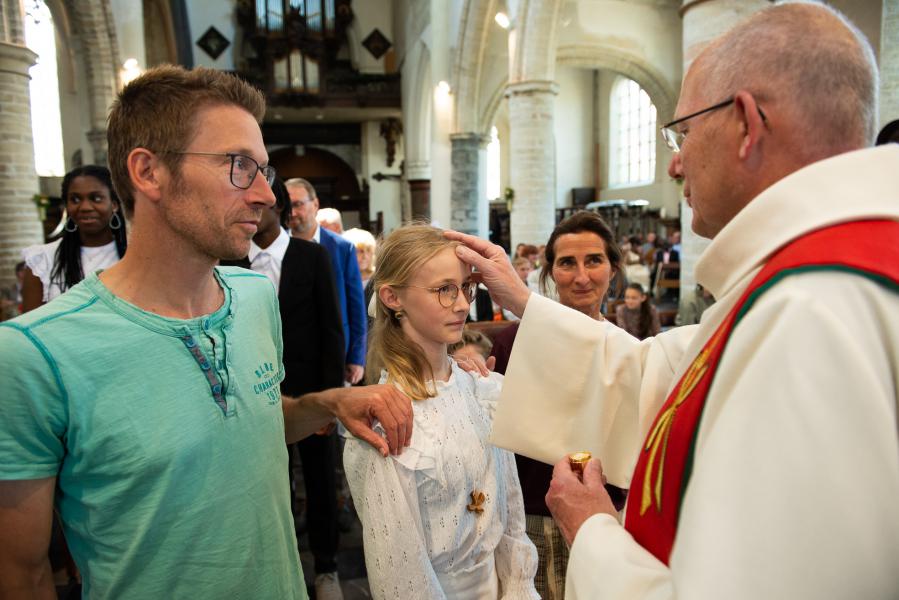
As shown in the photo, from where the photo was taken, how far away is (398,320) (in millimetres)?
1937

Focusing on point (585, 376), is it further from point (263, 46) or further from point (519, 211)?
point (263, 46)

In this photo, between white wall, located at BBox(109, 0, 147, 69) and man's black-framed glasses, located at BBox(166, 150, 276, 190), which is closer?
man's black-framed glasses, located at BBox(166, 150, 276, 190)

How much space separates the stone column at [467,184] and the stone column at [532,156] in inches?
117

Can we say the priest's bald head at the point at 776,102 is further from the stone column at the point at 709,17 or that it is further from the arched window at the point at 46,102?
the arched window at the point at 46,102

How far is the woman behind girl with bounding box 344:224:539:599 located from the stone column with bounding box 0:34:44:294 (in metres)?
6.92

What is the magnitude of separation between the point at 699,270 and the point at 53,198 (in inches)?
775

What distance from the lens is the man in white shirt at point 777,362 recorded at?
0.70m

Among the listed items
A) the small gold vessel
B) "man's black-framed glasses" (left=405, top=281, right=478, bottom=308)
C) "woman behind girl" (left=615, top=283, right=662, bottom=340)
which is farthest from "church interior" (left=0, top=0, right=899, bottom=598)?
the small gold vessel

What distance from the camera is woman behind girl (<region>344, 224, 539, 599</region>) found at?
Result: 1574 mm

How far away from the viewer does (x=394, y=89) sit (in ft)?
61.5

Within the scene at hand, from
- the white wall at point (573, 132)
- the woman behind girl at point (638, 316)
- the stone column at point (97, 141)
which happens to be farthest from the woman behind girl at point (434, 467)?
the white wall at point (573, 132)

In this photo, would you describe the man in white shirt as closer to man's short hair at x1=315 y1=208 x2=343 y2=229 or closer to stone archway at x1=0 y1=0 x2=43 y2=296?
man's short hair at x1=315 y1=208 x2=343 y2=229

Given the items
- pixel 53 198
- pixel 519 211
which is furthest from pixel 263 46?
pixel 519 211

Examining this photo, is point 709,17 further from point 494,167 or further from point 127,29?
point 494,167
